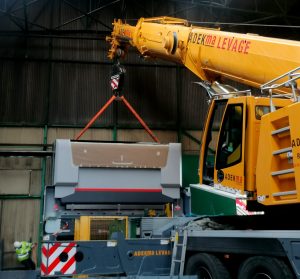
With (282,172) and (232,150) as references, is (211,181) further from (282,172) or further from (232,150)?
(282,172)

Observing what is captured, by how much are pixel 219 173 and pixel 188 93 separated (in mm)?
10349

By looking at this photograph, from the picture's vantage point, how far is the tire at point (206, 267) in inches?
213

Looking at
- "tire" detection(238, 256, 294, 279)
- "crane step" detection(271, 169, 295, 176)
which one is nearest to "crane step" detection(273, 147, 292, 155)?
"crane step" detection(271, 169, 295, 176)

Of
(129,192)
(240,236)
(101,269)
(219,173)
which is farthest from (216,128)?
(129,192)

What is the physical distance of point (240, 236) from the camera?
16.3ft

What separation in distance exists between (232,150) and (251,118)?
45cm

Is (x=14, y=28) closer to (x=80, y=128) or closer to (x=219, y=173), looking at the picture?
(x=80, y=128)

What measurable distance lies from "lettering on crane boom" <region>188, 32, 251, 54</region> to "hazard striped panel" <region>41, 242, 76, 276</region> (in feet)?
11.5

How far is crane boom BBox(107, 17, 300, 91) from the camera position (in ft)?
17.0

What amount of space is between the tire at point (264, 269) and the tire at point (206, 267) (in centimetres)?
42

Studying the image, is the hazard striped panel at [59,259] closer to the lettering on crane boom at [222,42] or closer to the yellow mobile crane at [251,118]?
the yellow mobile crane at [251,118]

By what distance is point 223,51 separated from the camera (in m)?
6.18

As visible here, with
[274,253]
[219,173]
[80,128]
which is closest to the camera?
[274,253]

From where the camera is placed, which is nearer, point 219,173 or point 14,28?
point 219,173
